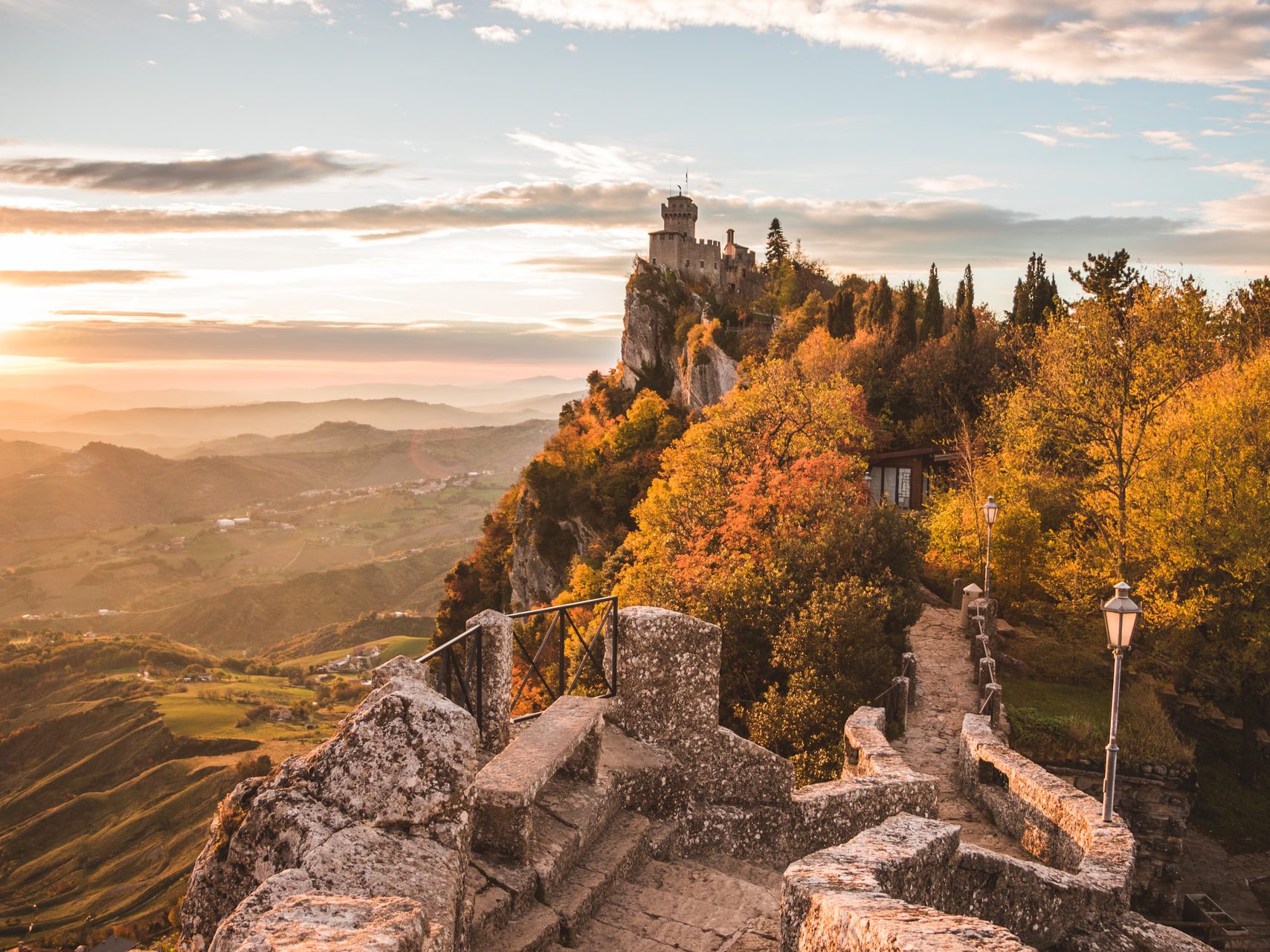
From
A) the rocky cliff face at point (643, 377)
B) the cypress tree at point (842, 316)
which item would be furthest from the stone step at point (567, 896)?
the cypress tree at point (842, 316)

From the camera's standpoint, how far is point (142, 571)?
549 ft

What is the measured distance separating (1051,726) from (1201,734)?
9864 millimetres

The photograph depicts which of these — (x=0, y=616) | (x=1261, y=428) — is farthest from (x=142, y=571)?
(x=1261, y=428)

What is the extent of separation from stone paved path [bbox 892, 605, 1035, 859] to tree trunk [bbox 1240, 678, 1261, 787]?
288 inches

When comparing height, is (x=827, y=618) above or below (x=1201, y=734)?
above

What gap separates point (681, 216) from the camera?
8406cm

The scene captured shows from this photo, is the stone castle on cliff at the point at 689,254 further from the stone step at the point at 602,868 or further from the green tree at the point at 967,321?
the stone step at the point at 602,868

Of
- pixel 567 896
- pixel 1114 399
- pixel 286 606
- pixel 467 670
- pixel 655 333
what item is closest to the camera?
pixel 567 896

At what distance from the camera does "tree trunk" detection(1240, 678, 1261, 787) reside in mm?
22219

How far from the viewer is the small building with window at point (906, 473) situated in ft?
127

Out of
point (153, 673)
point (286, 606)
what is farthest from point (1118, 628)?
point (286, 606)

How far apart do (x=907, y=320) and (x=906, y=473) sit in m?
14.1

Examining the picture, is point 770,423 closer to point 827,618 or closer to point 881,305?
point 827,618

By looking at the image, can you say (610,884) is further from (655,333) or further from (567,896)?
(655,333)
